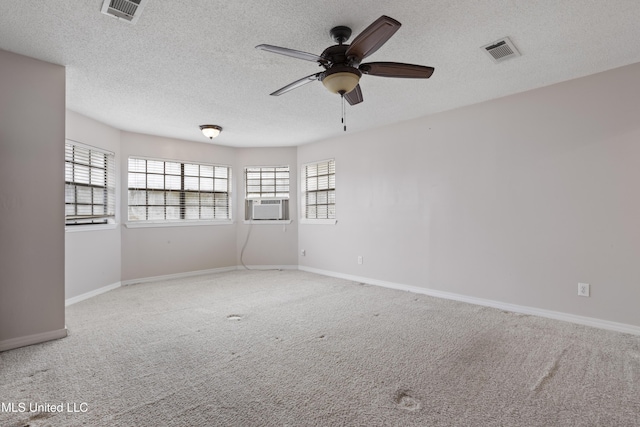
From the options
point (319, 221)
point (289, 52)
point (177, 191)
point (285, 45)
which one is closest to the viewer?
point (289, 52)

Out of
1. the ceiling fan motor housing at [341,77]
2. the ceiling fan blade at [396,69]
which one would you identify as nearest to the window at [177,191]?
the ceiling fan motor housing at [341,77]

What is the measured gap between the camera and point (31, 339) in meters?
2.76

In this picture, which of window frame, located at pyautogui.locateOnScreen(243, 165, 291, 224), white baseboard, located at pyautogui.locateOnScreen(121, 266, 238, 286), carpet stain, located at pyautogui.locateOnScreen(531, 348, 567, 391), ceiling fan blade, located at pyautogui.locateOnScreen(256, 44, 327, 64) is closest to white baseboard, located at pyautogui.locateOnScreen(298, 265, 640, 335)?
carpet stain, located at pyautogui.locateOnScreen(531, 348, 567, 391)

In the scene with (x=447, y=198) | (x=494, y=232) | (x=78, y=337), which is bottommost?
(x=78, y=337)

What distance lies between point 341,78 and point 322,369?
2059mm

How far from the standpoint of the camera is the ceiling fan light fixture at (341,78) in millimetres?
2268

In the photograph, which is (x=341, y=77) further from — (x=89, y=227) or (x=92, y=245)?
(x=92, y=245)

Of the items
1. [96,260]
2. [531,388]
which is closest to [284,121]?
[96,260]

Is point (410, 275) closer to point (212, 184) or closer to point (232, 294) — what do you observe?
point (232, 294)

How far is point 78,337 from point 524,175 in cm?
471

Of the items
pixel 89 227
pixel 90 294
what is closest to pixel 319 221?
pixel 89 227

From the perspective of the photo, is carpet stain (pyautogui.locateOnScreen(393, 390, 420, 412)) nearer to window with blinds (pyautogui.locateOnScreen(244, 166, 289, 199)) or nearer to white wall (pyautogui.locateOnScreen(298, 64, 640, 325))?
white wall (pyautogui.locateOnScreen(298, 64, 640, 325))

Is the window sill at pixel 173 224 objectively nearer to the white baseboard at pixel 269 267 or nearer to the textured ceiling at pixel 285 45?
the white baseboard at pixel 269 267

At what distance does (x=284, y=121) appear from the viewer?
464cm
